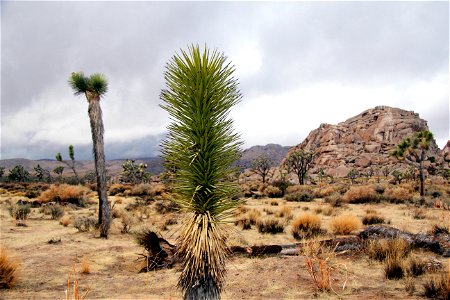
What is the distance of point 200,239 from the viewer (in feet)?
11.0

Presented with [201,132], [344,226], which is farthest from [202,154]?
[344,226]

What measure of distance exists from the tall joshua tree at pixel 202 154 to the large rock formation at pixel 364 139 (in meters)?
103

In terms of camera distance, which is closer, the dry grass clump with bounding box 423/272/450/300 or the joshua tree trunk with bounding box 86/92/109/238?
the dry grass clump with bounding box 423/272/450/300

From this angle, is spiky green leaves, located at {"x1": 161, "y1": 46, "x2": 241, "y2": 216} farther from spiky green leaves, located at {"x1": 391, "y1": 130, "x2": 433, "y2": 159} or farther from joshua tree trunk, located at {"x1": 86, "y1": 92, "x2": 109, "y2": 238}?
spiky green leaves, located at {"x1": 391, "y1": 130, "x2": 433, "y2": 159}

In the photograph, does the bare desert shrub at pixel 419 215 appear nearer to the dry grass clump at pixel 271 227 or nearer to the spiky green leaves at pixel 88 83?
the dry grass clump at pixel 271 227

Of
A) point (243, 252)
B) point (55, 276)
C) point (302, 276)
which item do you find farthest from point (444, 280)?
point (55, 276)

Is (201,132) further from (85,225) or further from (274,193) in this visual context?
(274,193)

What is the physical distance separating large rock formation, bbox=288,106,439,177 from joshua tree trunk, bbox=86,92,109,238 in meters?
95.9

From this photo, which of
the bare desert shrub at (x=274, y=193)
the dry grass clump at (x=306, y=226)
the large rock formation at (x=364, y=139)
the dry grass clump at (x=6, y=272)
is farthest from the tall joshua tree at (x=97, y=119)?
the large rock formation at (x=364, y=139)

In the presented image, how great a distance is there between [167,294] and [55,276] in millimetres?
3178

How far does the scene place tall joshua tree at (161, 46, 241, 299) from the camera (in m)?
3.41

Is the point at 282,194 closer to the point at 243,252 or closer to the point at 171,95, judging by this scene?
the point at 243,252

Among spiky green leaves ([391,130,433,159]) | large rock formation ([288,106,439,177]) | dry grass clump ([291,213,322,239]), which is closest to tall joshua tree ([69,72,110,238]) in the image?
dry grass clump ([291,213,322,239])

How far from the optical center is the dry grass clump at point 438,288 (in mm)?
5734
